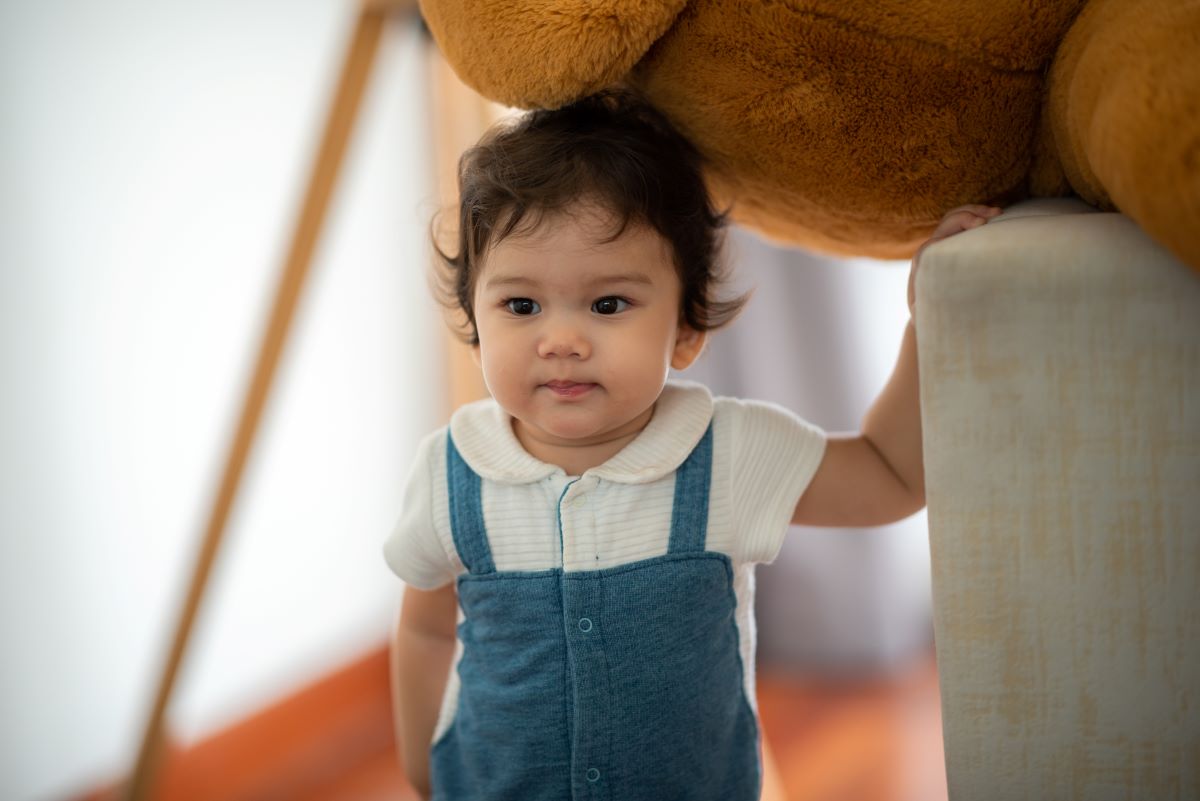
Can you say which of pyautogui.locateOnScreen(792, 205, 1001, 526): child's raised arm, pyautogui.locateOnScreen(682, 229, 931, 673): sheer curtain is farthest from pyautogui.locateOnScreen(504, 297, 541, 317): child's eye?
pyautogui.locateOnScreen(682, 229, 931, 673): sheer curtain

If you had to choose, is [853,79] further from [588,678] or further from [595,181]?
[588,678]

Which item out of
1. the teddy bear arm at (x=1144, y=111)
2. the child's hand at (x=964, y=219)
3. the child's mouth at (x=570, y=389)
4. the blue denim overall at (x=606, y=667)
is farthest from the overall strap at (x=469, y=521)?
the teddy bear arm at (x=1144, y=111)

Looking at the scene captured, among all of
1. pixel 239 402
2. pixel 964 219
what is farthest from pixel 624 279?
pixel 239 402

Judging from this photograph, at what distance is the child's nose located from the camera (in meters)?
0.67

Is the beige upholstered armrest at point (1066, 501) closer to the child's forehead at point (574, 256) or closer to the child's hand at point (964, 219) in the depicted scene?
the child's hand at point (964, 219)

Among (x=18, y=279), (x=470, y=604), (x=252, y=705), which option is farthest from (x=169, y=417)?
(x=470, y=604)

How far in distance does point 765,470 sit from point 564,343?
0.60 feet

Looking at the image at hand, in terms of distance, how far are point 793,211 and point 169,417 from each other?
0.94 meters

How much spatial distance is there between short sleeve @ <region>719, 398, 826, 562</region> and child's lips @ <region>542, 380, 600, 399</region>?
12 centimetres

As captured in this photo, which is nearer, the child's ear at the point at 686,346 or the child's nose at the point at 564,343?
the child's nose at the point at 564,343

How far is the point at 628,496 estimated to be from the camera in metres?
0.72

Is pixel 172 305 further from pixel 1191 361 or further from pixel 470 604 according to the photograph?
pixel 1191 361

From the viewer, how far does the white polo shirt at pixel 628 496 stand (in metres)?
0.71

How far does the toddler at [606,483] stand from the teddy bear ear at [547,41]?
7cm
